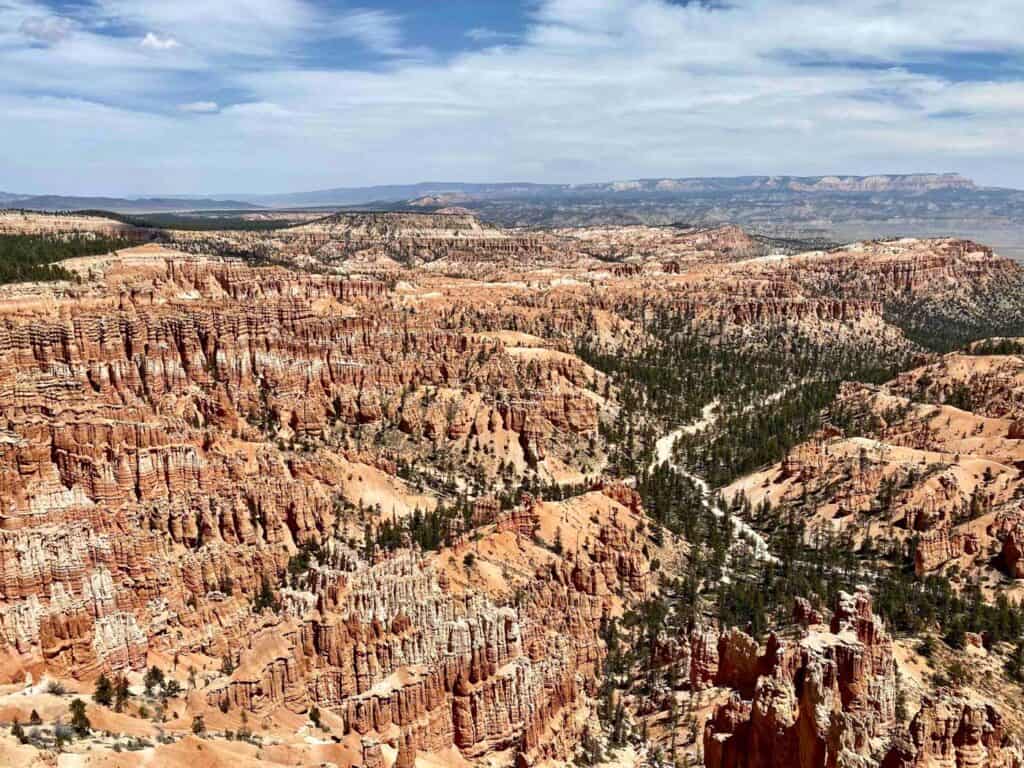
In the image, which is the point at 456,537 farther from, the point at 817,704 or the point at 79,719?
the point at 817,704

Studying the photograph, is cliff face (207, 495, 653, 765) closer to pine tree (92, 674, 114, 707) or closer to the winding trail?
pine tree (92, 674, 114, 707)

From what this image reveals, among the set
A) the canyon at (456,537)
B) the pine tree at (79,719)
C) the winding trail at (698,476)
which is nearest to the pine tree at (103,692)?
the canyon at (456,537)

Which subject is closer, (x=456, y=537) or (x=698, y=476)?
(x=456, y=537)

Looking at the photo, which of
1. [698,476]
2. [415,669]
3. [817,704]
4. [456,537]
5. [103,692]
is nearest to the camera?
[817,704]

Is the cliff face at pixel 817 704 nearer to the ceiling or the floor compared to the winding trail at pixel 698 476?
nearer to the ceiling

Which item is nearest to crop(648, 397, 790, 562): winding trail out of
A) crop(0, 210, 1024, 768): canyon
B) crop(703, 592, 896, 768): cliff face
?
crop(0, 210, 1024, 768): canyon

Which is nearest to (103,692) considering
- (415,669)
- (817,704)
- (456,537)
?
(415,669)

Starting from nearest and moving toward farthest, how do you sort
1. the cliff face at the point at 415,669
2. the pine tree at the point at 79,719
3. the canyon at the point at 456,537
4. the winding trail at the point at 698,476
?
the pine tree at the point at 79,719
the canyon at the point at 456,537
the cliff face at the point at 415,669
the winding trail at the point at 698,476

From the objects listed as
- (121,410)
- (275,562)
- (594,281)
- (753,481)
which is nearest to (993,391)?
(753,481)

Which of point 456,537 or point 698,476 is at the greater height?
point 456,537

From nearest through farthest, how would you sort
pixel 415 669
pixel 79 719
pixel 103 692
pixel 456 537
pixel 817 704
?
pixel 817 704
pixel 79 719
pixel 103 692
pixel 415 669
pixel 456 537

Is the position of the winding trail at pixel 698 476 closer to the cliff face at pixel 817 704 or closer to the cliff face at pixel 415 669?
the cliff face at pixel 817 704
